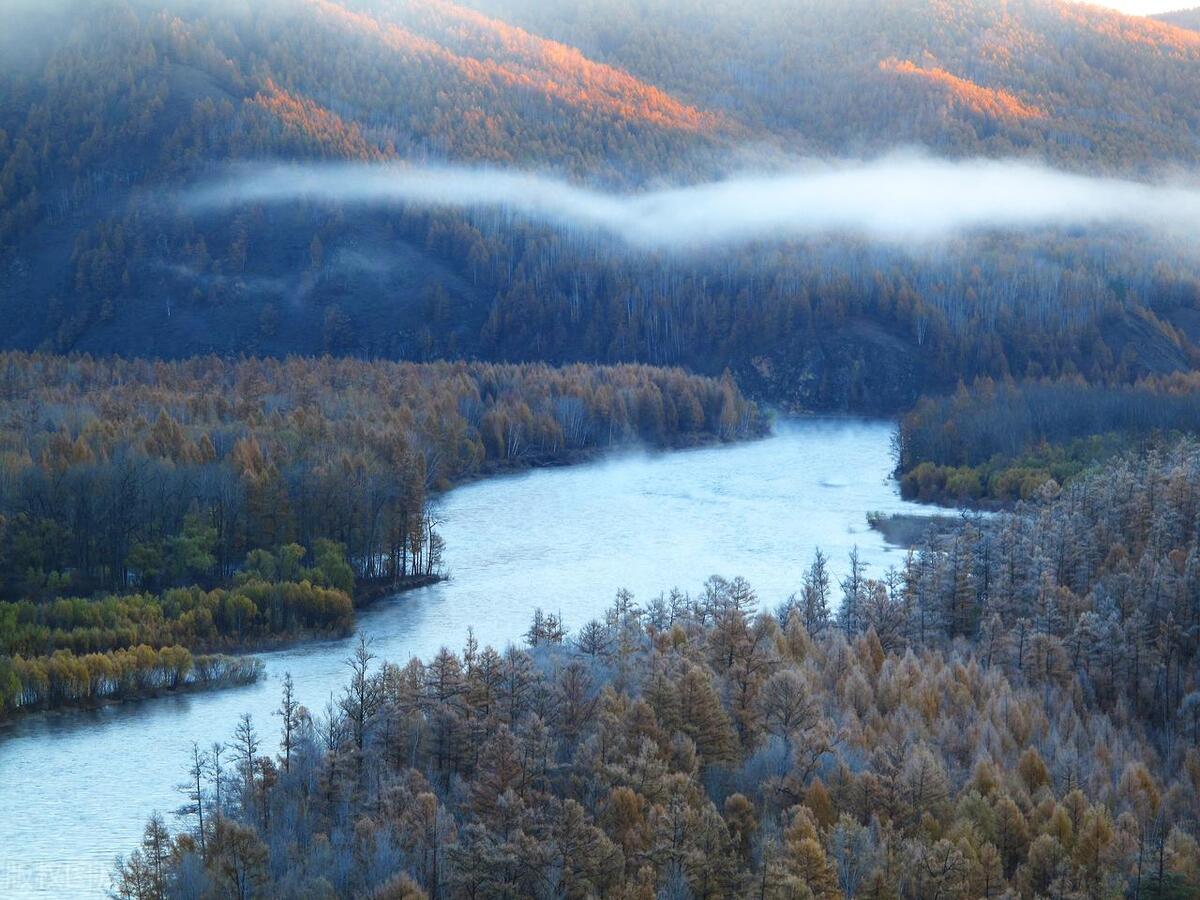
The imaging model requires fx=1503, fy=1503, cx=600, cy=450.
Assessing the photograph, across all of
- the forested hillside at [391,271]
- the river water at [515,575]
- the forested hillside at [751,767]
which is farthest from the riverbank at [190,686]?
the forested hillside at [391,271]

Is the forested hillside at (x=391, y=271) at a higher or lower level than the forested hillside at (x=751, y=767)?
higher

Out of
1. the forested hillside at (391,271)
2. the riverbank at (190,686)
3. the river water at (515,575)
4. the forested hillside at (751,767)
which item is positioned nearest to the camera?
the forested hillside at (751,767)

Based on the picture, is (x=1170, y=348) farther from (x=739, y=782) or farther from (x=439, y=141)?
(x=739, y=782)

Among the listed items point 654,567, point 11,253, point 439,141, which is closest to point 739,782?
point 654,567

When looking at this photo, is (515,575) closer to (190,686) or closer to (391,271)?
(190,686)

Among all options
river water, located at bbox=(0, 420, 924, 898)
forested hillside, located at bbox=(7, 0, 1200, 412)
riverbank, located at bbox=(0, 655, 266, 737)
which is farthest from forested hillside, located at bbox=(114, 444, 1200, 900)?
forested hillside, located at bbox=(7, 0, 1200, 412)

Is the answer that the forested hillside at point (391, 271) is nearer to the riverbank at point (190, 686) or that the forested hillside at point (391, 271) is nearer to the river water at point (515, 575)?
the river water at point (515, 575)

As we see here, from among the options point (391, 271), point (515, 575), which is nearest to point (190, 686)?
point (515, 575)
